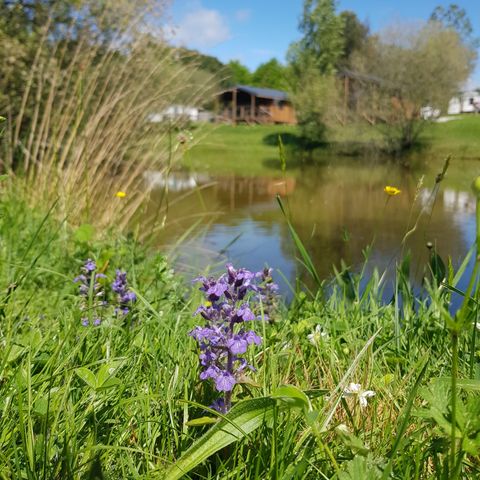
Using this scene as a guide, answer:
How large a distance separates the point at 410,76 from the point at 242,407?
19288mm

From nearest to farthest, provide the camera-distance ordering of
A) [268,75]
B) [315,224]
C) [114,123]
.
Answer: [315,224]
[114,123]
[268,75]

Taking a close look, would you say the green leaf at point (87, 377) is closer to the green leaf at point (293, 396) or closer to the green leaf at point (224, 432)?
the green leaf at point (224, 432)

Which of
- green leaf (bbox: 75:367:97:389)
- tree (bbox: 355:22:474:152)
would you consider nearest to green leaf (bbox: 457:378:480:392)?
green leaf (bbox: 75:367:97:389)

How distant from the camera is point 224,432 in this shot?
739mm

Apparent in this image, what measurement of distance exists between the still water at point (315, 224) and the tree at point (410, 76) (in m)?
5.66

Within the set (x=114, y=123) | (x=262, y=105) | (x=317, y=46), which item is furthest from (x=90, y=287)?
(x=262, y=105)

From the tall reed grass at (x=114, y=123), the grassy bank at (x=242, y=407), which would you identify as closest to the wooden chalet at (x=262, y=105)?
the tall reed grass at (x=114, y=123)

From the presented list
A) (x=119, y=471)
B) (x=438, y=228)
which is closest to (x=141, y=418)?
(x=119, y=471)

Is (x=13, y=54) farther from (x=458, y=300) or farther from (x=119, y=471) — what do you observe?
(x=119, y=471)

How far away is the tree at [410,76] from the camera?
16.6 meters

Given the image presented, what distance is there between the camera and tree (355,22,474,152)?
16641 mm

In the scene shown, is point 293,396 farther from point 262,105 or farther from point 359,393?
point 262,105

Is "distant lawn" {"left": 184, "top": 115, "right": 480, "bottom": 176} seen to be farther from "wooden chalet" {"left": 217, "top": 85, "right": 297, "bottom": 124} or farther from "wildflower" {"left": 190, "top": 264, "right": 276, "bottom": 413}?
"wildflower" {"left": 190, "top": 264, "right": 276, "bottom": 413}

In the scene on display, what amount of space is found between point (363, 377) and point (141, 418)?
0.49 metres
